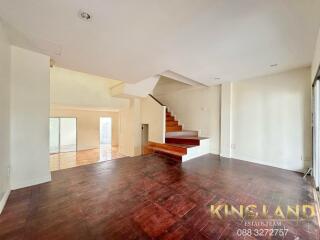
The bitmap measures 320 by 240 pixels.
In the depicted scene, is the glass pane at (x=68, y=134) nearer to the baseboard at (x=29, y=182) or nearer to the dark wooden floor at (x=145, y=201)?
the dark wooden floor at (x=145, y=201)

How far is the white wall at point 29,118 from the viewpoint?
102 inches

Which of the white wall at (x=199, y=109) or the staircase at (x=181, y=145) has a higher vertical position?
the white wall at (x=199, y=109)

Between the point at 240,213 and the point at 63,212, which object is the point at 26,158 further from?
the point at 240,213

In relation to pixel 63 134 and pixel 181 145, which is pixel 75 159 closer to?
pixel 63 134

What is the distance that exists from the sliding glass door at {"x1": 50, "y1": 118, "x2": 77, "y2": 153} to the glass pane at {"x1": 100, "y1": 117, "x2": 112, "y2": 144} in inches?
81.8

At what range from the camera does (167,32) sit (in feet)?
6.82

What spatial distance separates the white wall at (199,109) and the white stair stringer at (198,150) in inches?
7.5

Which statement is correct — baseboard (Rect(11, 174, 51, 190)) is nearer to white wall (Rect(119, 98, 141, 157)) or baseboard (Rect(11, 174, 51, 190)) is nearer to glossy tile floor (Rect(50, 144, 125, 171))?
glossy tile floor (Rect(50, 144, 125, 171))

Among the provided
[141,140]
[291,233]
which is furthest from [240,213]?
[141,140]

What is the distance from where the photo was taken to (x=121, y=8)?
5.42 feet

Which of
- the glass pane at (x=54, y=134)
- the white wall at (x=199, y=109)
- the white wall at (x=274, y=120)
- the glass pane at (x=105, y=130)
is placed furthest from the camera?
the glass pane at (x=105, y=130)

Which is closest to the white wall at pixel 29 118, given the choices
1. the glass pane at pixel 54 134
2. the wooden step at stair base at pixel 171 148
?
the wooden step at stair base at pixel 171 148

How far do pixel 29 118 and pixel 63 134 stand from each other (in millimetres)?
6427

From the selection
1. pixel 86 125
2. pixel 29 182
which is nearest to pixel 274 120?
pixel 29 182
